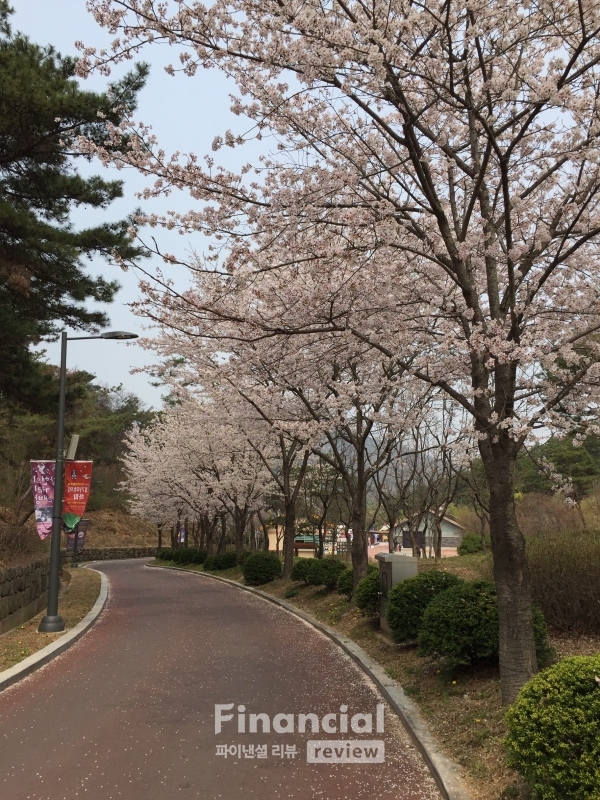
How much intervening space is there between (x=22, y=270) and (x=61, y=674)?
8337 millimetres

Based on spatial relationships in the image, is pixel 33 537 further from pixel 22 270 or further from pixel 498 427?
pixel 498 427

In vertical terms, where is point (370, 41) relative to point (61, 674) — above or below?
above

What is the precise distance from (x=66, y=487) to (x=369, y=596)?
26.1 feet

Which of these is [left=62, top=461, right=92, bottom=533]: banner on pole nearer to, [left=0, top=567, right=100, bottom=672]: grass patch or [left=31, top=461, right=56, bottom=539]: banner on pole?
[left=31, top=461, right=56, bottom=539]: banner on pole

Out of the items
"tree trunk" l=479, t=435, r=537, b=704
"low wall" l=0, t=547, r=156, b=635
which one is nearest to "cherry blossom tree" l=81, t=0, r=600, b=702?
"tree trunk" l=479, t=435, r=537, b=704

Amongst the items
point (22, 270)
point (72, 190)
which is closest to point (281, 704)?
point (22, 270)

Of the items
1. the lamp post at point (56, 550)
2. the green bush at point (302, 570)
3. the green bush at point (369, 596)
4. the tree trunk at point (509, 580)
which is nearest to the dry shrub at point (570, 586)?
the tree trunk at point (509, 580)

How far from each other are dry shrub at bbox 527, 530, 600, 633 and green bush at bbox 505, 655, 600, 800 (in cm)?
420

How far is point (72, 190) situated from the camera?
1355 cm

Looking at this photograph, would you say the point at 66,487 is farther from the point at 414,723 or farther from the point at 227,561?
the point at 227,561

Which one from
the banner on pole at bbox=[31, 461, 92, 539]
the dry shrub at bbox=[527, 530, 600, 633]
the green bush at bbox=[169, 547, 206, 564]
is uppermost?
the banner on pole at bbox=[31, 461, 92, 539]

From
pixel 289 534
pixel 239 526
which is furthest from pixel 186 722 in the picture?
pixel 239 526

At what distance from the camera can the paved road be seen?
468cm

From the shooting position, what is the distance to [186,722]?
6219mm
